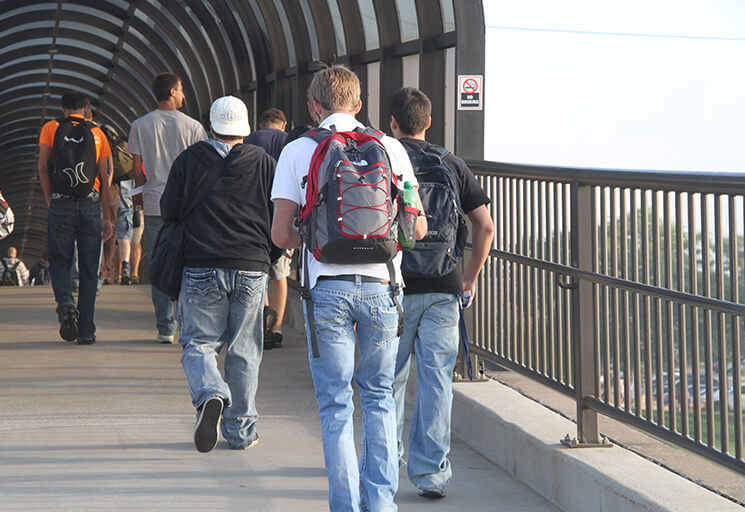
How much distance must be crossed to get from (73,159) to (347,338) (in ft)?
15.7

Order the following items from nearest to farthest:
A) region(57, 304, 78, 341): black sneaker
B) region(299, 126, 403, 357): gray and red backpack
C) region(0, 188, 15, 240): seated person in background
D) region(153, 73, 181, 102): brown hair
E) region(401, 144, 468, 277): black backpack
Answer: region(299, 126, 403, 357): gray and red backpack, region(401, 144, 468, 277): black backpack, region(0, 188, 15, 240): seated person in background, region(153, 73, 181, 102): brown hair, region(57, 304, 78, 341): black sneaker

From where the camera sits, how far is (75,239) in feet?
27.5

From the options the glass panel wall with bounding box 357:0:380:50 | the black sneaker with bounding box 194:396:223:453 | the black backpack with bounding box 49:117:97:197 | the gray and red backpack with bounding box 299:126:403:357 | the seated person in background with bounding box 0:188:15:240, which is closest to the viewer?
the gray and red backpack with bounding box 299:126:403:357

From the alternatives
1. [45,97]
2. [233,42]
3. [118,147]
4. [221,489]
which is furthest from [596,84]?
[221,489]

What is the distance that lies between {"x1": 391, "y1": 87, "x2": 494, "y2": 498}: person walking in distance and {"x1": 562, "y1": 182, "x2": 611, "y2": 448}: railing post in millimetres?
400

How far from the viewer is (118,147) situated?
923 centimetres

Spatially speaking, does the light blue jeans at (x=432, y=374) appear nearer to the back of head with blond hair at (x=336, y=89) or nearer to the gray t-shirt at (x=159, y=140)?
the back of head with blond hair at (x=336, y=89)

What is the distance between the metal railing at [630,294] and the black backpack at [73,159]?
11.5 ft

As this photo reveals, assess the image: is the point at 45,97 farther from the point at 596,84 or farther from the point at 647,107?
the point at 647,107

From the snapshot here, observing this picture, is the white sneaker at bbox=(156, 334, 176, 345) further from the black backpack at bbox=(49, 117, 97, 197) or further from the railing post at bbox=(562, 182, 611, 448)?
the railing post at bbox=(562, 182, 611, 448)

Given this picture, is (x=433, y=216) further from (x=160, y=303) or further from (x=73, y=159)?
(x=160, y=303)

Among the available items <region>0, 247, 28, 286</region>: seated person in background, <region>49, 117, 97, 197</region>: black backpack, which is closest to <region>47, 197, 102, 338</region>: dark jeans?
<region>49, 117, 97, 197</region>: black backpack

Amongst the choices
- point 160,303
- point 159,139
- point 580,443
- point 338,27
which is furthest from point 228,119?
point 338,27

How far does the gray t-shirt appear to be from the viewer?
25.9ft
